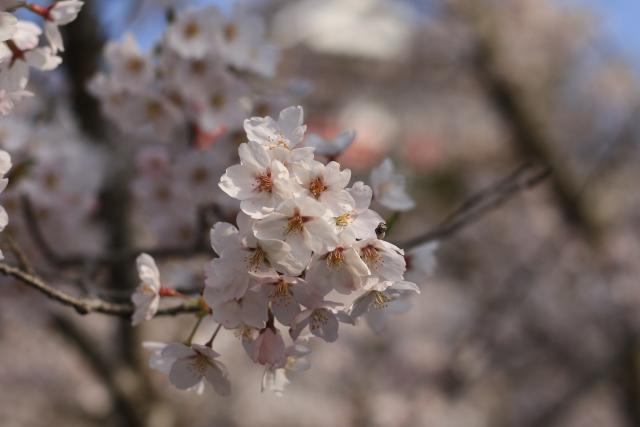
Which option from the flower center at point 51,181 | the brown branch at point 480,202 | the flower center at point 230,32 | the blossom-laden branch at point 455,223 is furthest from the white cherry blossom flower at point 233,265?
the flower center at point 51,181

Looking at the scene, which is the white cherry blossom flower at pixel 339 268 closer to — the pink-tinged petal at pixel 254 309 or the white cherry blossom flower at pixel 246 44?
the pink-tinged petal at pixel 254 309

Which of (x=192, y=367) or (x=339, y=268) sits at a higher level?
(x=339, y=268)

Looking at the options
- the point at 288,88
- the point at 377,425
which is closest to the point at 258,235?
the point at 288,88

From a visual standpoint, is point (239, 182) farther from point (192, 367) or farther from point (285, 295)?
point (192, 367)

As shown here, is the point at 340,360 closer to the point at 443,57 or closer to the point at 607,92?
the point at 443,57

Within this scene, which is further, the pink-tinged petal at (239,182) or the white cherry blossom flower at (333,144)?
the white cherry blossom flower at (333,144)

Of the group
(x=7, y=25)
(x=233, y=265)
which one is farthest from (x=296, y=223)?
(x=7, y=25)
